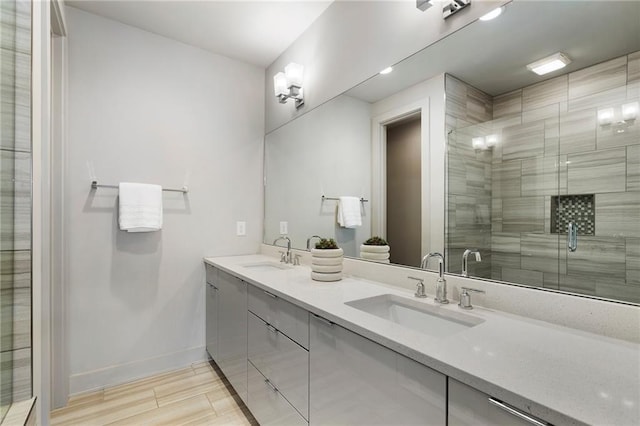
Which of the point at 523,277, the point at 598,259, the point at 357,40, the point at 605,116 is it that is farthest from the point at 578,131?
the point at 357,40

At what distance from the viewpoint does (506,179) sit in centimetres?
116

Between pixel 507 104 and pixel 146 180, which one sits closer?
pixel 507 104

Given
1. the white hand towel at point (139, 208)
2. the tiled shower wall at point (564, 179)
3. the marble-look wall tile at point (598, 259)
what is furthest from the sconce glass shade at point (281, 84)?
the marble-look wall tile at point (598, 259)

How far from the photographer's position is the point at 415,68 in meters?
1.50

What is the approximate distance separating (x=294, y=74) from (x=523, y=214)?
6.02 feet

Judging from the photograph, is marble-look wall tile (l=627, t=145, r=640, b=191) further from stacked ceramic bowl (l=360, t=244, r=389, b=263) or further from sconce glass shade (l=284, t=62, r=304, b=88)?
sconce glass shade (l=284, t=62, r=304, b=88)

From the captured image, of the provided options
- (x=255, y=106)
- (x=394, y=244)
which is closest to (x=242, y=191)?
(x=255, y=106)

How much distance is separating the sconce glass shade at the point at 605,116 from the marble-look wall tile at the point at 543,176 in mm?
132

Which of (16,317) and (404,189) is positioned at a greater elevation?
(404,189)

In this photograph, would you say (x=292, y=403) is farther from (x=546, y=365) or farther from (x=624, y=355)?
(x=624, y=355)

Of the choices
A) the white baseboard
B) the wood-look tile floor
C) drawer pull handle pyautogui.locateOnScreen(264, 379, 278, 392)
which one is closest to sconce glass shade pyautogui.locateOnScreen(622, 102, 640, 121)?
drawer pull handle pyautogui.locateOnScreen(264, 379, 278, 392)

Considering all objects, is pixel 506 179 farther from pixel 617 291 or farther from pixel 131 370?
pixel 131 370

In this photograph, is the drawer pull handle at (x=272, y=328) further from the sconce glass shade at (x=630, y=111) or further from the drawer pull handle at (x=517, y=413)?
the sconce glass shade at (x=630, y=111)

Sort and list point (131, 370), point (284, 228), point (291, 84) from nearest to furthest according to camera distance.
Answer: point (131, 370) < point (291, 84) < point (284, 228)
